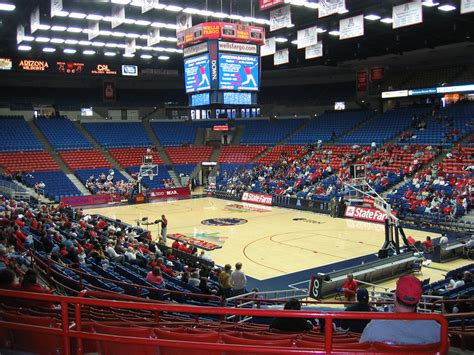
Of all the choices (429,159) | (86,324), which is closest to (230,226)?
(429,159)

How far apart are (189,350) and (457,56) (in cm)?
4315

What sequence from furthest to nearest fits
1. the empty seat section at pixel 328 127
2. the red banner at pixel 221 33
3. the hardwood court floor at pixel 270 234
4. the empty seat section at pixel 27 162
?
the empty seat section at pixel 328 127 < the empty seat section at pixel 27 162 < the red banner at pixel 221 33 < the hardwood court floor at pixel 270 234

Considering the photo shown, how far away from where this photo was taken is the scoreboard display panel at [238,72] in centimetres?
2178

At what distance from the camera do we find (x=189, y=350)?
3.70m

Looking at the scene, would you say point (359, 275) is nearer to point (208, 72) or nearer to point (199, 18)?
point (208, 72)

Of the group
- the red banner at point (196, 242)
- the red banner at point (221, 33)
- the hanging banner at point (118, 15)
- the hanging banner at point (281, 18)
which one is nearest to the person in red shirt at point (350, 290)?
the red banner at point (196, 242)

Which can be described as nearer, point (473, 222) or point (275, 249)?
point (275, 249)

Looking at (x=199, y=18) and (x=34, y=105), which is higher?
(x=199, y=18)

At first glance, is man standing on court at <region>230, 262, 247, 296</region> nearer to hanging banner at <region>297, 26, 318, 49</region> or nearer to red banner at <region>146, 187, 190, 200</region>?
hanging banner at <region>297, 26, 318, 49</region>

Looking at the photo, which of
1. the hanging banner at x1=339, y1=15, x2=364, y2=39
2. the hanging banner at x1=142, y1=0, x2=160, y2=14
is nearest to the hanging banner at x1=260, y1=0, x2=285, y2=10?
the hanging banner at x1=142, y1=0, x2=160, y2=14

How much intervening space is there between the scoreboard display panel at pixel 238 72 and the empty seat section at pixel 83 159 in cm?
2610

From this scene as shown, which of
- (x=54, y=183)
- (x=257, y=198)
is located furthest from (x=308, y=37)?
(x=54, y=183)

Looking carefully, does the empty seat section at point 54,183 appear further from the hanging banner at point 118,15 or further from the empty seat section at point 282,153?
the empty seat section at point 282,153

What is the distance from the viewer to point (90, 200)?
122 ft
